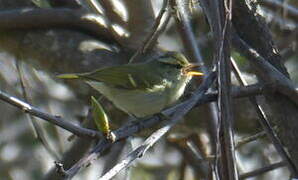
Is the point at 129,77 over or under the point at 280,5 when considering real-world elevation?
under

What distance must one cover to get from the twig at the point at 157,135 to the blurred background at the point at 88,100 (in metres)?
0.64

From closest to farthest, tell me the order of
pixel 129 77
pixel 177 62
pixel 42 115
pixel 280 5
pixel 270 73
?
pixel 42 115
pixel 270 73
pixel 129 77
pixel 177 62
pixel 280 5

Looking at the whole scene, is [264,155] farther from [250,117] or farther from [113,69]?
[113,69]

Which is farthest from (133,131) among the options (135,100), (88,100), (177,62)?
(88,100)

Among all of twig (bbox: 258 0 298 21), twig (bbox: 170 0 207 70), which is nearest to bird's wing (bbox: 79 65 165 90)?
twig (bbox: 170 0 207 70)

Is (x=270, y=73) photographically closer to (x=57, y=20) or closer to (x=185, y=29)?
(x=185, y=29)

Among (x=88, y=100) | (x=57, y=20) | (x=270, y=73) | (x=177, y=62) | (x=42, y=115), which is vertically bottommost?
(x=88, y=100)

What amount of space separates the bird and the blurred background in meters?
0.12

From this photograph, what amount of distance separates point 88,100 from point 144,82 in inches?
17.1

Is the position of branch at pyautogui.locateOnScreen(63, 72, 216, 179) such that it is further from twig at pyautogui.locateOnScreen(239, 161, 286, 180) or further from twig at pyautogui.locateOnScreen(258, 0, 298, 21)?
twig at pyautogui.locateOnScreen(258, 0, 298, 21)

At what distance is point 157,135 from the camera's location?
1.70 m

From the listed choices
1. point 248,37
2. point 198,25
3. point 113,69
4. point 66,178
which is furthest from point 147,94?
point 66,178

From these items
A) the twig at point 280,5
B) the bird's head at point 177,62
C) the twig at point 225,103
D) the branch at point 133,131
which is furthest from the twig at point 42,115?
the twig at point 280,5

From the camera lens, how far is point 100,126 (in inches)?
66.0
